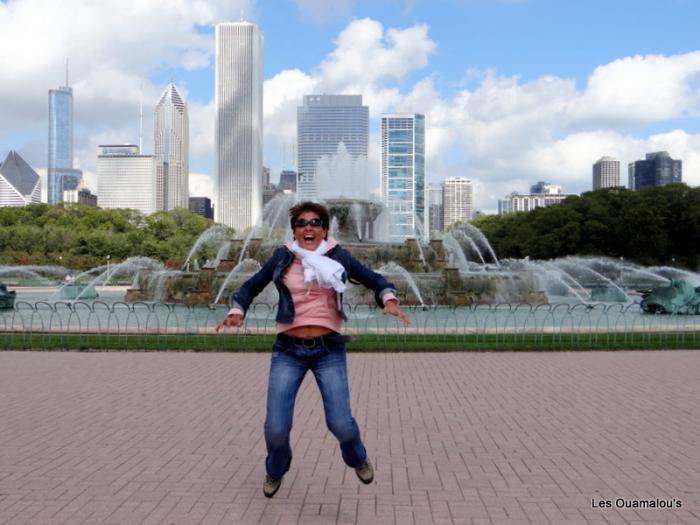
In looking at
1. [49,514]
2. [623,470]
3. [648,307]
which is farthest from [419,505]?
[648,307]

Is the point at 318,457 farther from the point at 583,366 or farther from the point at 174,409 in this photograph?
the point at 583,366

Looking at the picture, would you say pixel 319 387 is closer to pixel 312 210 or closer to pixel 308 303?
pixel 308 303

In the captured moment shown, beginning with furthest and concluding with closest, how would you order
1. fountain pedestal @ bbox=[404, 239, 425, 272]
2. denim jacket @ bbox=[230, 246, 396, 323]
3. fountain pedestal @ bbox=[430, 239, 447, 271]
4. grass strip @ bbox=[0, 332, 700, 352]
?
fountain pedestal @ bbox=[430, 239, 447, 271] < fountain pedestal @ bbox=[404, 239, 425, 272] < grass strip @ bbox=[0, 332, 700, 352] < denim jacket @ bbox=[230, 246, 396, 323]

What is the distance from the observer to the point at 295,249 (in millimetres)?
4848

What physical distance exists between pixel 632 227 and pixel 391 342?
48962 millimetres

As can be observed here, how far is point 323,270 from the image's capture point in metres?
4.69

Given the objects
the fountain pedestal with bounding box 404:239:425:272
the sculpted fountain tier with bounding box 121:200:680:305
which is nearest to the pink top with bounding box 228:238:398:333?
the sculpted fountain tier with bounding box 121:200:680:305

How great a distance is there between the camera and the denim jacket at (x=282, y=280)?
4773mm

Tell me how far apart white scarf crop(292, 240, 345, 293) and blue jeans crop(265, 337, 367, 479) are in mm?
351

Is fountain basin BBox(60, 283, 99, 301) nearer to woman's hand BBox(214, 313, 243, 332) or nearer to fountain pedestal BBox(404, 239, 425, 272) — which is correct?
fountain pedestal BBox(404, 239, 425, 272)

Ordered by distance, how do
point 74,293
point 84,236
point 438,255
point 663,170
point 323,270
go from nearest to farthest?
1. point 323,270
2. point 438,255
3. point 74,293
4. point 84,236
5. point 663,170

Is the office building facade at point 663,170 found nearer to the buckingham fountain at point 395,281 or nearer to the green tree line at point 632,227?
the green tree line at point 632,227

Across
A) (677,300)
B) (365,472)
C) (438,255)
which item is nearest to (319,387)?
(365,472)

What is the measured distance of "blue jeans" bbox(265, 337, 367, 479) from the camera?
4715 millimetres
